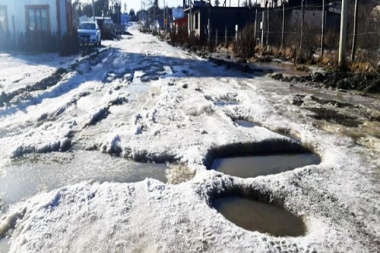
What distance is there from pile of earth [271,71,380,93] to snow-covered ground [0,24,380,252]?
893 millimetres

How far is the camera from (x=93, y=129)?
19.3 ft

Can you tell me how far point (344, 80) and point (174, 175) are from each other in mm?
7054

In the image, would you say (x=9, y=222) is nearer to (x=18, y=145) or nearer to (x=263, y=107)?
(x=18, y=145)

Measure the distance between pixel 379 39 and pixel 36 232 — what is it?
470 inches

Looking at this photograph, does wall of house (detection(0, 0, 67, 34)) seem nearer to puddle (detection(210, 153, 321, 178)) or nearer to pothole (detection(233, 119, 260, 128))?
pothole (detection(233, 119, 260, 128))

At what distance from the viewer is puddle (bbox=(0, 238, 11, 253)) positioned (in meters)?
2.72

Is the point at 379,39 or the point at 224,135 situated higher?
the point at 379,39

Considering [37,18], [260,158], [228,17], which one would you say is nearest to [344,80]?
[260,158]

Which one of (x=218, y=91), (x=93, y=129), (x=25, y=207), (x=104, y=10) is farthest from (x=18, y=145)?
(x=104, y=10)

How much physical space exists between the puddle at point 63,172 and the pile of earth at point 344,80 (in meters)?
6.54

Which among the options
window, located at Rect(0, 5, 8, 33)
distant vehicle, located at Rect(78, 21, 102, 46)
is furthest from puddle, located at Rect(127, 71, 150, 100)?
distant vehicle, located at Rect(78, 21, 102, 46)

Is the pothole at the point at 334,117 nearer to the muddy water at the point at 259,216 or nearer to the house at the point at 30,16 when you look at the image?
the muddy water at the point at 259,216

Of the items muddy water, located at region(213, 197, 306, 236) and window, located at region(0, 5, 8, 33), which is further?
window, located at region(0, 5, 8, 33)

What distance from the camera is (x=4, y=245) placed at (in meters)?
2.77
